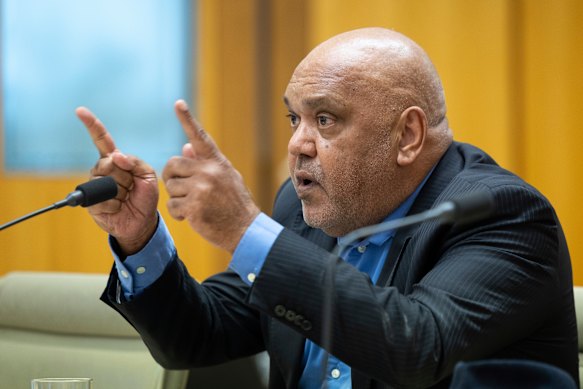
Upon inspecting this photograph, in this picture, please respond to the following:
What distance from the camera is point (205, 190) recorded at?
1.30 m

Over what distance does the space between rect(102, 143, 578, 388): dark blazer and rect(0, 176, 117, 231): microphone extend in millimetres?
300

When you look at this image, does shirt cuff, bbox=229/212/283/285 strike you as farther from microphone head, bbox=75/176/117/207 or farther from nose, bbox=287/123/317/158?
nose, bbox=287/123/317/158

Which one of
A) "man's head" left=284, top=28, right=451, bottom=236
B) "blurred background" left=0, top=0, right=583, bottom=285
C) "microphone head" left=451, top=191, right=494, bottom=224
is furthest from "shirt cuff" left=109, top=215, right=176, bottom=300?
"blurred background" left=0, top=0, right=583, bottom=285

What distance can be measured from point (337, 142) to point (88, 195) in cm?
55

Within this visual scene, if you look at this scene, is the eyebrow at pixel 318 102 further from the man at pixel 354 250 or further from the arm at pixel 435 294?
the arm at pixel 435 294

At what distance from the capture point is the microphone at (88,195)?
136 centimetres

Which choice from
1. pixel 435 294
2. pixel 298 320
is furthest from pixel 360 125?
pixel 298 320

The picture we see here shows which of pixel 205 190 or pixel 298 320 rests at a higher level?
pixel 205 190

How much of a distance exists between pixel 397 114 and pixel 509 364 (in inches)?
34.8

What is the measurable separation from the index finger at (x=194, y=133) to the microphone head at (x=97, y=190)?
0.20 m

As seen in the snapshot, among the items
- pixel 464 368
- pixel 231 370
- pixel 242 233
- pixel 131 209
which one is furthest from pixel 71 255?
pixel 464 368

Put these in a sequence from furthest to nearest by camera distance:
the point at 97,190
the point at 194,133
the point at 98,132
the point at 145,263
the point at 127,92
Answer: the point at 127,92, the point at 145,263, the point at 98,132, the point at 97,190, the point at 194,133

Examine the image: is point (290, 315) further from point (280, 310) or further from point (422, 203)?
point (422, 203)

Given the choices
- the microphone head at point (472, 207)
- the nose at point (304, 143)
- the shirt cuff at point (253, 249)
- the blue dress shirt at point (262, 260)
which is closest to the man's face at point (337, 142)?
the nose at point (304, 143)
